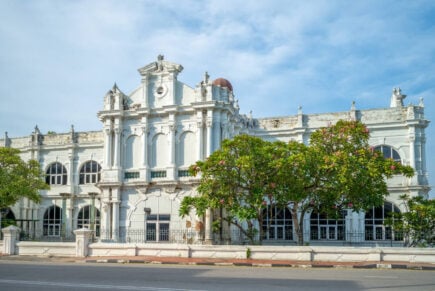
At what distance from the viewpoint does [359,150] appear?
23.1 m

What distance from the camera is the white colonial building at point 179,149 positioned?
3019 cm

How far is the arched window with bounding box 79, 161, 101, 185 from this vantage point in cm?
3838

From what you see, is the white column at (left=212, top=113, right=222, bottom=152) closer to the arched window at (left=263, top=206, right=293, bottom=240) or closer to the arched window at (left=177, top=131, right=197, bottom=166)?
the arched window at (left=177, top=131, right=197, bottom=166)

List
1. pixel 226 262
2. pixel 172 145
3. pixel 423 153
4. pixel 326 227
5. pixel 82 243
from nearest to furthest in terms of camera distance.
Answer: pixel 226 262 → pixel 82 243 → pixel 172 145 → pixel 423 153 → pixel 326 227

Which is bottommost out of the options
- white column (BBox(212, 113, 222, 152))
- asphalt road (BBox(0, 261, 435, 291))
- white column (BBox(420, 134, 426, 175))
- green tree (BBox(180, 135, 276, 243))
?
asphalt road (BBox(0, 261, 435, 291))

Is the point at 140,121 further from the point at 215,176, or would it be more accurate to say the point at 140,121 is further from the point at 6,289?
the point at 6,289

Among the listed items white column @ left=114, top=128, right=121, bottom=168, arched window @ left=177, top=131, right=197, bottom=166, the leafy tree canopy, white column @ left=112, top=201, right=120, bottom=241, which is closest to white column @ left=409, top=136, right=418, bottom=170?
the leafy tree canopy

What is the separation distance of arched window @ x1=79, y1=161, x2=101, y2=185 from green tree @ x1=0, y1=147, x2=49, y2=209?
5225mm

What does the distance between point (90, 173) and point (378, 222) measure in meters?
22.7

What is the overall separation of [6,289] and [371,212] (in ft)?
84.3

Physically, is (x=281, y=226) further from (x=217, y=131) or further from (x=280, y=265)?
(x=280, y=265)

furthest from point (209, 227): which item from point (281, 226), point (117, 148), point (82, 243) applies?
Answer: point (117, 148)

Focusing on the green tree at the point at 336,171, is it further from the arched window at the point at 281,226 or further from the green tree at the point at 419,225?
the arched window at the point at 281,226

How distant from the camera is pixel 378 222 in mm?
32094
